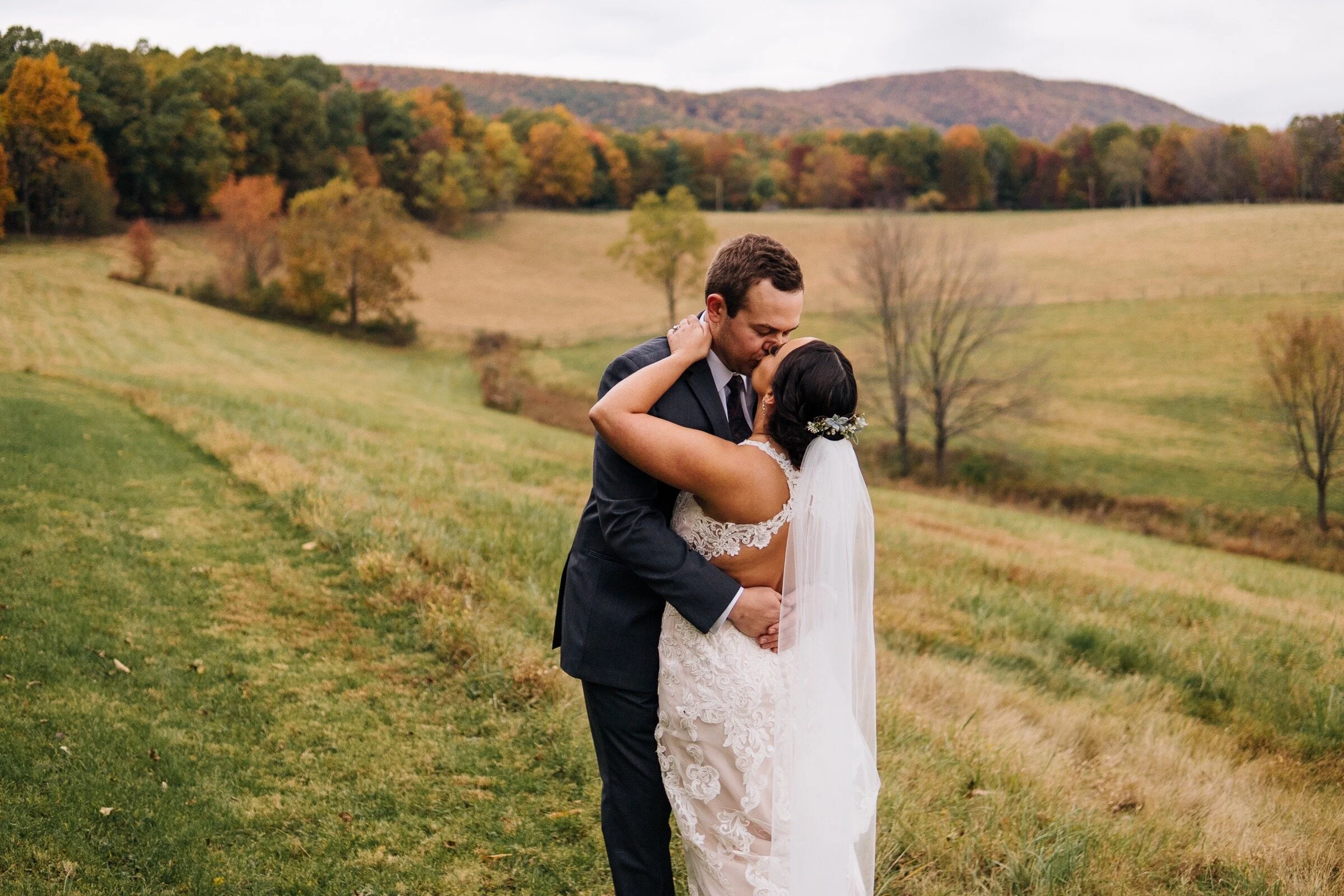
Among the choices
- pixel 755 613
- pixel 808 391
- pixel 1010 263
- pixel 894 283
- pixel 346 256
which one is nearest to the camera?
pixel 808 391

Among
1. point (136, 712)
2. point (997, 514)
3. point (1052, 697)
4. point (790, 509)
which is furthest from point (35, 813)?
point (997, 514)

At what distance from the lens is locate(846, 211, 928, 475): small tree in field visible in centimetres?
3962

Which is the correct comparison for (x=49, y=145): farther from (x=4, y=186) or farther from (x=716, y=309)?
(x=716, y=309)

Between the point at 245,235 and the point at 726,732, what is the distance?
57.3m

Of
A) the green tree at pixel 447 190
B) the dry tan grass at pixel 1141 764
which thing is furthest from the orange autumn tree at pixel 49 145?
the green tree at pixel 447 190

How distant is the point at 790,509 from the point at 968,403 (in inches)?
1457

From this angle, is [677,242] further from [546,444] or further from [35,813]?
[35,813]

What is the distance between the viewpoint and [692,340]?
9.96 ft

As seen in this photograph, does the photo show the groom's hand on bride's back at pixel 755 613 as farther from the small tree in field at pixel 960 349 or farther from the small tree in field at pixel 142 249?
the small tree in field at pixel 142 249

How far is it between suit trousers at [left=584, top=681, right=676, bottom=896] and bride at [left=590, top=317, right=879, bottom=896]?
0.27ft

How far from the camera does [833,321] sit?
50.1 meters

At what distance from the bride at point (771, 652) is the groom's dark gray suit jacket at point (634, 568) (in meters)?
0.08

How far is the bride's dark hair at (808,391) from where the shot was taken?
2914mm

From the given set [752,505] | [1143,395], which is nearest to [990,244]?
[1143,395]
